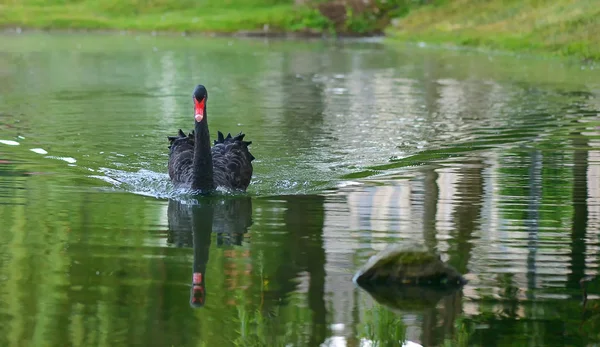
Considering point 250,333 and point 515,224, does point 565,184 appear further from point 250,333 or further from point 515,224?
point 250,333

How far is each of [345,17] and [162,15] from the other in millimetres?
12069

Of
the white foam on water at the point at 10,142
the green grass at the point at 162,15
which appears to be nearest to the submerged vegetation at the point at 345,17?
the green grass at the point at 162,15

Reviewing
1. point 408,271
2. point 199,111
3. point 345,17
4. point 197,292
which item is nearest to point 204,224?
point 199,111

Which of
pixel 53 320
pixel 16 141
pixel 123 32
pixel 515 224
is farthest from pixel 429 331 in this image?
pixel 123 32

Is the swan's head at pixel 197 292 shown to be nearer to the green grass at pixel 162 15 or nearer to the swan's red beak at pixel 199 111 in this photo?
the swan's red beak at pixel 199 111

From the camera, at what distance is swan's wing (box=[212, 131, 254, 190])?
11.0 meters

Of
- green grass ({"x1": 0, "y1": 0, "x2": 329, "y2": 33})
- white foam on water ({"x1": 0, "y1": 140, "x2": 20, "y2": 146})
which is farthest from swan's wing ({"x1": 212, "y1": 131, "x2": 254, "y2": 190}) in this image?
green grass ({"x1": 0, "y1": 0, "x2": 329, "y2": 33})

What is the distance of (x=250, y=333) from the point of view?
6277mm

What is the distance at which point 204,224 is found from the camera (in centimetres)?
952

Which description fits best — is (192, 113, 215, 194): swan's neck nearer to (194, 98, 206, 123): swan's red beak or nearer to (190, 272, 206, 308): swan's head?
(194, 98, 206, 123): swan's red beak

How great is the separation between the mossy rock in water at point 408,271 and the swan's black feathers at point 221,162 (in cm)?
385

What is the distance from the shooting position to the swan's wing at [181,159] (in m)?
11.1

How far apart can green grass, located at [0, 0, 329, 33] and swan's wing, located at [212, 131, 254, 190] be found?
46249 millimetres

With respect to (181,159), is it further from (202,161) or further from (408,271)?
(408,271)
